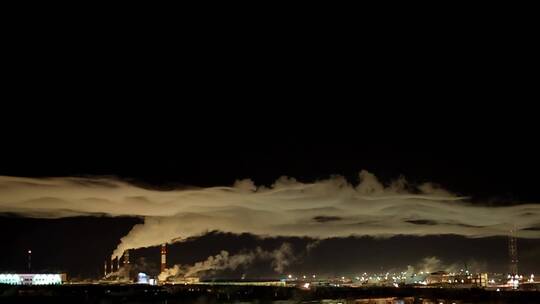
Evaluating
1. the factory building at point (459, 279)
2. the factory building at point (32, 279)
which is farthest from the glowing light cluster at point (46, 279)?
the factory building at point (459, 279)

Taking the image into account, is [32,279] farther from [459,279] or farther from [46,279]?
[459,279]

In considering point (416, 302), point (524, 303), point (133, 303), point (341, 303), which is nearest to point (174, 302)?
point (133, 303)

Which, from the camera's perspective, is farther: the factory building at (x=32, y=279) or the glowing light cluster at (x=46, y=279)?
the glowing light cluster at (x=46, y=279)

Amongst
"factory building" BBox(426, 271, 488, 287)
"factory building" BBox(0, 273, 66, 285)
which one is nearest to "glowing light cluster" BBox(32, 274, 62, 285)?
"factory building" BBox(0, 273, 66, 285)

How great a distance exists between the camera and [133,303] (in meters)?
67.6

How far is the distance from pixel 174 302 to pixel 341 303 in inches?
644

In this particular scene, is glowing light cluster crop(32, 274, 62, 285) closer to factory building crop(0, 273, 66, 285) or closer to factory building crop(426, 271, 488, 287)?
factory building crop(0, 273, 66, 285)

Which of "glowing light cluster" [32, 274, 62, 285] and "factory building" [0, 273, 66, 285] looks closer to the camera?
"factory building" [0, 273, 66, 285]

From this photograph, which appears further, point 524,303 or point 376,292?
point 376,292

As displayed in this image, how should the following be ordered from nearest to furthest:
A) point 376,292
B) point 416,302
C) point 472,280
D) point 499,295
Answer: point 416,302
point 499,295
point 376,292
point 472,280

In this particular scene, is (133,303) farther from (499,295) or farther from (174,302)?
(499,295)

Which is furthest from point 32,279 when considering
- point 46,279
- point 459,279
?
point 459,279

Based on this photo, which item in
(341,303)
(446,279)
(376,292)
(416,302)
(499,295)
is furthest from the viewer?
(446,279)

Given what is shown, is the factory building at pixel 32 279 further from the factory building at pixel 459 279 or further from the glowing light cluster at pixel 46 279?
the factory building at pixel 459 279
